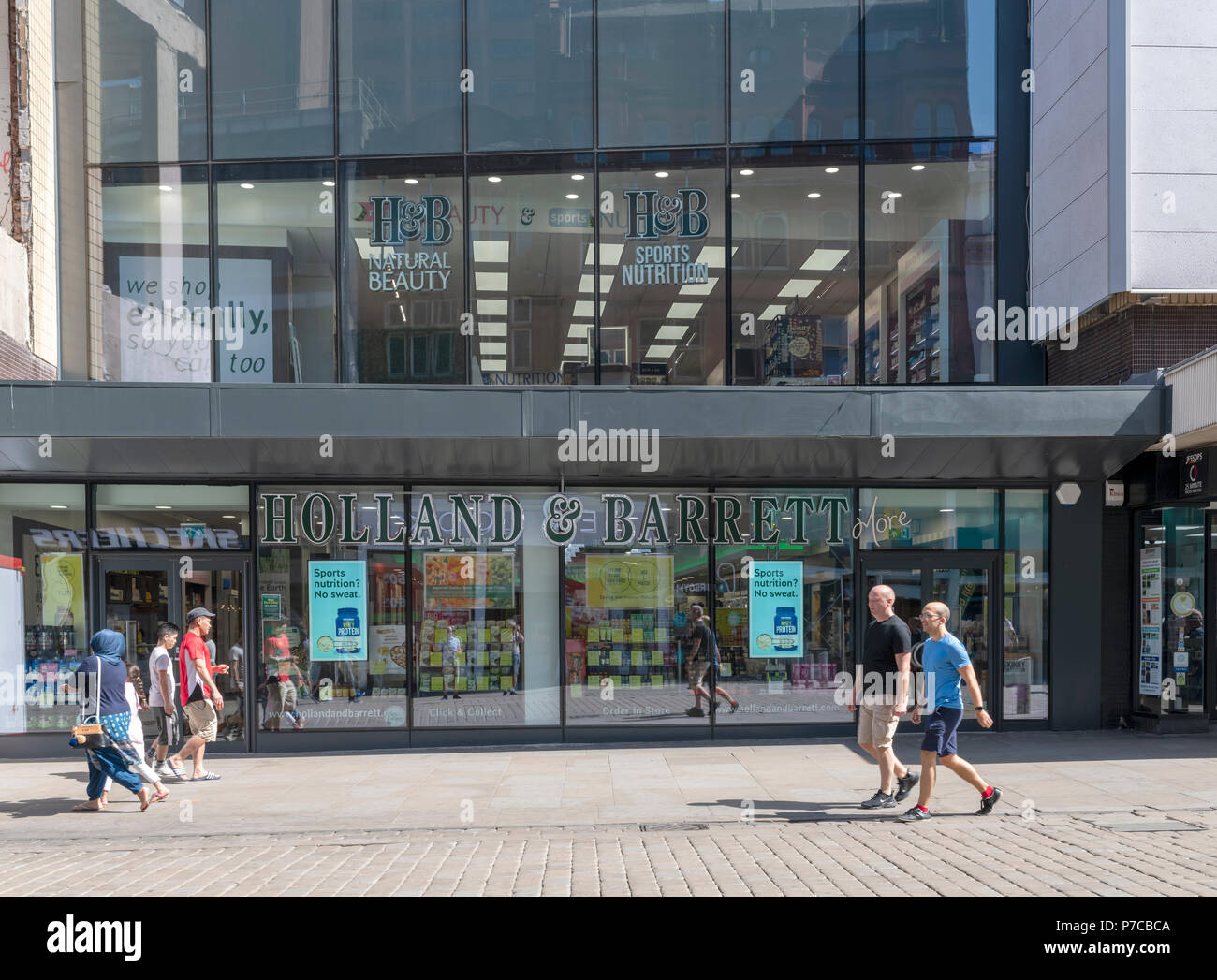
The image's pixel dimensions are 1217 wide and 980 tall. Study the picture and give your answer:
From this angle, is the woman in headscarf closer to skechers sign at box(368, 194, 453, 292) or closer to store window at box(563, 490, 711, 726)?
store window at box(563, 490, 711, 726)

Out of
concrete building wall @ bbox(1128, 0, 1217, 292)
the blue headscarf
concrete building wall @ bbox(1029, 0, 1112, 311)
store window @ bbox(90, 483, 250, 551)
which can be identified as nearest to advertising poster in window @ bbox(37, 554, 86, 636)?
store window @ bbox(90, 483, 250, 551)

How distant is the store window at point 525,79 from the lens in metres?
13.6

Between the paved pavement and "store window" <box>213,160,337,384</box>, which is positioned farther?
"store window" <box>213,160,337,384</box>

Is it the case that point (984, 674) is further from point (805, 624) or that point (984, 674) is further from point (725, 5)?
point (725, 5)

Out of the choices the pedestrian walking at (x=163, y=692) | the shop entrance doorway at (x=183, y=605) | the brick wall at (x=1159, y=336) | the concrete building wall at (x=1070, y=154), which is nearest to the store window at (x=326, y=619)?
the shop entrance doorway at (x=183, y=605)

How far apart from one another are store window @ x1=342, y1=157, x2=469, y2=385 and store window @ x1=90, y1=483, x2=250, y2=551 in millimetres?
2335

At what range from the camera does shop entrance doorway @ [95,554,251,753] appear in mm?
13031

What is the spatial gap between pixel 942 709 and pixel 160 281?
10.9m

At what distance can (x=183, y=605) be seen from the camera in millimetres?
13070

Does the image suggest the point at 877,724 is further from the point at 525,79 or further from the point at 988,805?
the point at 525,79

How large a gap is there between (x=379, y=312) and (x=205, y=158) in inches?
117

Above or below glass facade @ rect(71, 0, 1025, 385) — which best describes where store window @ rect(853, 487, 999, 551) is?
below

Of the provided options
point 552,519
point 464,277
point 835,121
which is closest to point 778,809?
point 552,519

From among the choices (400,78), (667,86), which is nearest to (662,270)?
(667,86)
